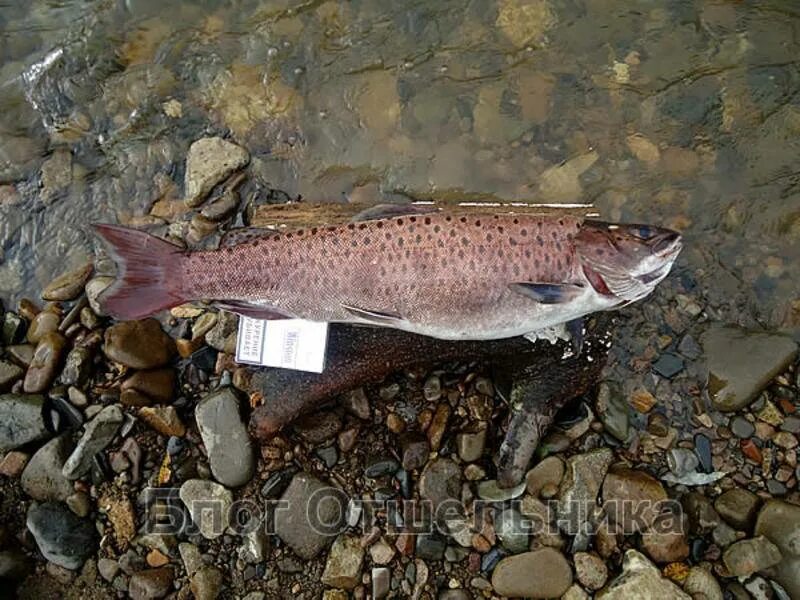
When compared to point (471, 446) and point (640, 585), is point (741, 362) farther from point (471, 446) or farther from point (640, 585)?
point (471, 446)

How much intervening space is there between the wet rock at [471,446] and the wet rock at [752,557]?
162 centimetres

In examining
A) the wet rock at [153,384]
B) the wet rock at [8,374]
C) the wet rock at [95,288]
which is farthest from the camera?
the wet rock at [95,288]

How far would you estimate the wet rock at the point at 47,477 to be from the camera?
4156mm

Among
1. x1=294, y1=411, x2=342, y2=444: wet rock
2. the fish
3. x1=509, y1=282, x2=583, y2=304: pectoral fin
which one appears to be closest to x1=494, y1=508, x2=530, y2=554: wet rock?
x1=294, y1=411, x2=342, y2=444: wet rock

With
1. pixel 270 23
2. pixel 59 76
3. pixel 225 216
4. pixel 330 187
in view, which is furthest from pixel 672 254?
pixel 59 76

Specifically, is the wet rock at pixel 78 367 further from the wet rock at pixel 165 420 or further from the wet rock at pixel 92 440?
the wet rock at pixel 165 420

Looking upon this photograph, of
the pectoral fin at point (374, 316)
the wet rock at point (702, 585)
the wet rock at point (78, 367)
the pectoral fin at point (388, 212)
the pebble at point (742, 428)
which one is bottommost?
the wet rock at point (702, 585)

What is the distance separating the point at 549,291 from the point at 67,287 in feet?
11.5

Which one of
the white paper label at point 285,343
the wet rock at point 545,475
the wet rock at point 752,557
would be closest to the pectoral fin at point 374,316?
the white paper label at point 285,343

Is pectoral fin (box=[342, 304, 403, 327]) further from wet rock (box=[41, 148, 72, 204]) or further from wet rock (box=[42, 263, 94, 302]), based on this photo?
wet rock (box=[41, 148, 72, 204])

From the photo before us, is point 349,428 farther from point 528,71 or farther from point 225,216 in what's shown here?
point 528,71

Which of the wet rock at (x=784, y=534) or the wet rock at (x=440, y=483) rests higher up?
the wet rock at (x=440, y=483)

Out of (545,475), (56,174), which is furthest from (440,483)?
(56,174)

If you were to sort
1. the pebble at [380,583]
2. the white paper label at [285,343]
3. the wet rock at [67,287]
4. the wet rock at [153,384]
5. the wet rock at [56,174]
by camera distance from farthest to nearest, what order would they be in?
the wet rock at [56,174] < the wet rock at [67,287] < the wet rock at [153,384] < the pebble at [380,583] < the white paper label at [285,343]
